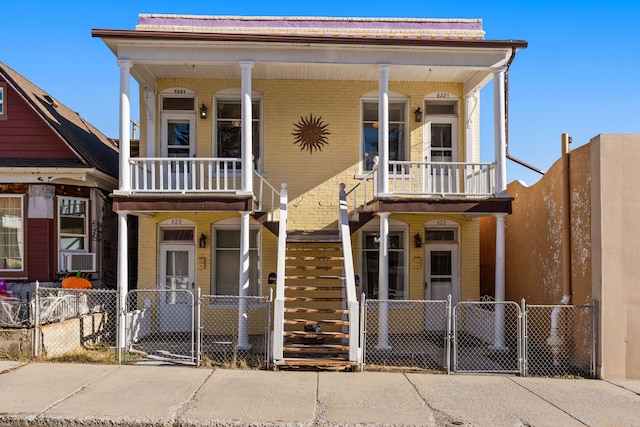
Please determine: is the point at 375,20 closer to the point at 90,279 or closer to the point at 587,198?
the point at 587,198

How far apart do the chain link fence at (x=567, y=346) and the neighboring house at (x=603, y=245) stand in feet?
0.13

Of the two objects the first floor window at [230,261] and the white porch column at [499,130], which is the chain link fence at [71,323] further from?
the white porch column at [499,130]

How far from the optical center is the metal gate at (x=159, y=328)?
10.6 meters

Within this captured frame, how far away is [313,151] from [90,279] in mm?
6225

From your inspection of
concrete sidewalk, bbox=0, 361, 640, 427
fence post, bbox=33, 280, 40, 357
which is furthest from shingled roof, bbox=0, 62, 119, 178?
concrete sidewalk, bbox=0, 361, 640, 427

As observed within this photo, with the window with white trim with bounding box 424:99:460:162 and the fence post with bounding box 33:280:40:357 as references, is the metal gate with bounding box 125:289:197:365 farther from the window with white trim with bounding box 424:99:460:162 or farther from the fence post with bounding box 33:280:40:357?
the window with white trim with bounding box 424:99:460:162

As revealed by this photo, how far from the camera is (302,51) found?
39.1 feet

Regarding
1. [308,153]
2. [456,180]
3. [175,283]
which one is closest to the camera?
[456,180]

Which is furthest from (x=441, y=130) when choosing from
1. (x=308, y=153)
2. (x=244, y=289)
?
(x=244, y=289)

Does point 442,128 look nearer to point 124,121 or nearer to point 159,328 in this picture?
point 124,121

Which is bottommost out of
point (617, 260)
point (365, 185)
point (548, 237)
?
point (617, 260)

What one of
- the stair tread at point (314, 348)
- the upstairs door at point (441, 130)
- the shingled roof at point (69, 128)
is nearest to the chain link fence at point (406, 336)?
the stair tread at point (314, 348)

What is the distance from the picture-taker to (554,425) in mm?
7203

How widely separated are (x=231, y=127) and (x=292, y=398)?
25.2 ft
